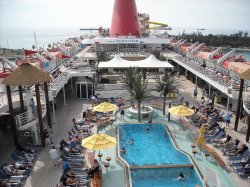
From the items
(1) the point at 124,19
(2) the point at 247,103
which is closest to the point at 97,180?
(2) the point at 247,103

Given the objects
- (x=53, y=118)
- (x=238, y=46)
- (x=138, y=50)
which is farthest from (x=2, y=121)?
(x=238, y=46)

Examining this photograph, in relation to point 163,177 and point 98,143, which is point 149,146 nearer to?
point 163,177

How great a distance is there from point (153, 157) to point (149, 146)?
1.19 m

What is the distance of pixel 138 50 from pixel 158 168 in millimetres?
22830

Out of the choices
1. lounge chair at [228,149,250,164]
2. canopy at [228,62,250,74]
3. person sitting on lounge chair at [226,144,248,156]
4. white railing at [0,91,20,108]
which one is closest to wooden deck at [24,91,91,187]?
white railing at [0,91,20,108]

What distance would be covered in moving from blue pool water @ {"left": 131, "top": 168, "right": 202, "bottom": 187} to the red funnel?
22897mm

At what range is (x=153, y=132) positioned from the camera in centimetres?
1375

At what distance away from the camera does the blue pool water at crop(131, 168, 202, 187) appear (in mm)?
9156

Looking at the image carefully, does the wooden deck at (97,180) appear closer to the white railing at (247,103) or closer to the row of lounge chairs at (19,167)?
the row of lounge chairs at (19,167)

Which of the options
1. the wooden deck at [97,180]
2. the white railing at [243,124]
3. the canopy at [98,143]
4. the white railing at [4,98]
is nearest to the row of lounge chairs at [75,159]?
the wooden deck at [97,180]

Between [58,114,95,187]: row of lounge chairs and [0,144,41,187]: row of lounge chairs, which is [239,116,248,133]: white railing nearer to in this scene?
[58,114,95,187]: row of lounge chairs

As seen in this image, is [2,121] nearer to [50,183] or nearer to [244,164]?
[50,183]

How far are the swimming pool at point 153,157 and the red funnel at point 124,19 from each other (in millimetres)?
18547

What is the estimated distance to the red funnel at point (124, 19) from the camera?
29.6m
